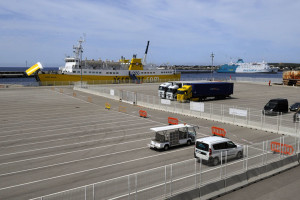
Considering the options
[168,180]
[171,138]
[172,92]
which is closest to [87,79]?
[172,92]

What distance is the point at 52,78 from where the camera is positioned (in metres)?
68.0

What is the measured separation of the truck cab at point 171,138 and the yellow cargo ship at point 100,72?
176 feet

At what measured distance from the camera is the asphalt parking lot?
12.9 meters

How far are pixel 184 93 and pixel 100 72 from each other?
41.8 metres

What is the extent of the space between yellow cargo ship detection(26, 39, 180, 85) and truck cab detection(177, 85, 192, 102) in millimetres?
35937

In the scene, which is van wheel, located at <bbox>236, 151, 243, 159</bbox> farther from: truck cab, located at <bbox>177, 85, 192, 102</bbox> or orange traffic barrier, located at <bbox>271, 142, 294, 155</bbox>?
truck cab, located at <bbox>177, 85, 192, 102</bbox>

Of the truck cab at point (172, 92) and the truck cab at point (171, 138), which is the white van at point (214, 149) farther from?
the truck cab at point (172, 92)

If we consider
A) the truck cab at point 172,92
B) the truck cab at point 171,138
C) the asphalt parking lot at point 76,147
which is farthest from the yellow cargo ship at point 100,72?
the truck cab at point 171,138

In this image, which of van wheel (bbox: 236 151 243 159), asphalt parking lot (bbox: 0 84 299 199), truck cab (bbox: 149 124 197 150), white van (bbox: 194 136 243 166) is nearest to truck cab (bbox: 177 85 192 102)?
asphalt parking lot (bbox: 0 84 299 199)

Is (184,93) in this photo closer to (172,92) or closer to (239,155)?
(172,92)

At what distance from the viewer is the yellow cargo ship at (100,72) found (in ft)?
224

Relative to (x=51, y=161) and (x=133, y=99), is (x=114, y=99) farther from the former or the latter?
(x=51, y=161)

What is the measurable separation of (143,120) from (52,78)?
47.9 meters

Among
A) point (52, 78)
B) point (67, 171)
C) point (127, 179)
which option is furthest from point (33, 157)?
point (52, 78)
